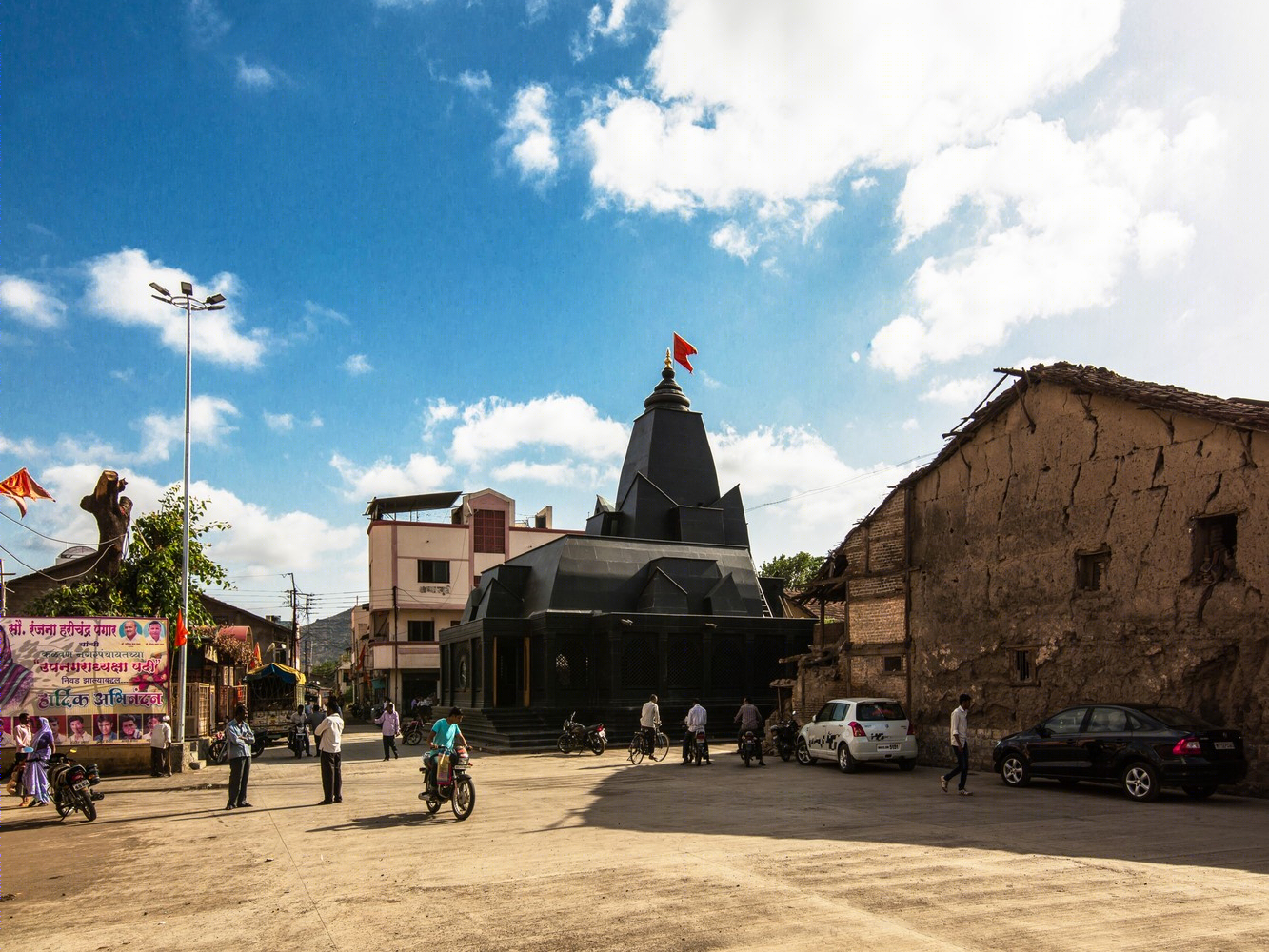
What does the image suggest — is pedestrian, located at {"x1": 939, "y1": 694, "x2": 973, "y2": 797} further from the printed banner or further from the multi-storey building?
the multi-storey building

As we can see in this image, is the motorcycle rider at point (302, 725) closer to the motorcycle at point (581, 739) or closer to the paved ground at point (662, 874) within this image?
the motorcycle at point (581, 739)

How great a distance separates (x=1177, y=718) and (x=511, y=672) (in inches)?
878

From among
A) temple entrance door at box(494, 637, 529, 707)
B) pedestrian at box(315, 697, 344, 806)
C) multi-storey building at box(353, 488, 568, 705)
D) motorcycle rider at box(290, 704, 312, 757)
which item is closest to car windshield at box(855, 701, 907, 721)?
pedestrian at box(315, 697, 344, 806)

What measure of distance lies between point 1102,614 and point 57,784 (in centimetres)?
1764

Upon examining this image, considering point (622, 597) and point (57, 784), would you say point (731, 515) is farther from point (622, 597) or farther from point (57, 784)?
point (57, 784)

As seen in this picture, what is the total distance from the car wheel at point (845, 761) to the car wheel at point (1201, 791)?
6.07 metres

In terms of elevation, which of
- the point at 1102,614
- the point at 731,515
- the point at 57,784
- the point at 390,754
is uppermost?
the point at 731,515

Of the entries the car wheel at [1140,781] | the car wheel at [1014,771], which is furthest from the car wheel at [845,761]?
the car wheel at [1140,781]

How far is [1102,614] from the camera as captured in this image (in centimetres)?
1703

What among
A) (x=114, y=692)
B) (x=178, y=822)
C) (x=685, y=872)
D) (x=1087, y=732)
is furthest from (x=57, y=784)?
(x=1087, y=732)

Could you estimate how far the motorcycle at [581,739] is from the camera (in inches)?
1029

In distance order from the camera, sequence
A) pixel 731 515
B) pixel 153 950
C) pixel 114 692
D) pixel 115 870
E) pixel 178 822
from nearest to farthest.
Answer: pixel 153 950 < pixel 115 870 < pixel 178 822 < pixel 114 692 < pixel 731 515

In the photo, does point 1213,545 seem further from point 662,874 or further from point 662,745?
point 662,745

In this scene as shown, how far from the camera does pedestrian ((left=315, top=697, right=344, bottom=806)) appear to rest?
49.8ft
